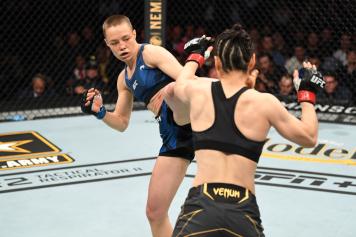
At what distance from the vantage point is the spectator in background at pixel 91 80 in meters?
6.81

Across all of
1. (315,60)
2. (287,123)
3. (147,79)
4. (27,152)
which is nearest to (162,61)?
(147,79)

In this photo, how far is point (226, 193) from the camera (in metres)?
1.95

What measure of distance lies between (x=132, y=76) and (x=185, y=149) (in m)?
0.46

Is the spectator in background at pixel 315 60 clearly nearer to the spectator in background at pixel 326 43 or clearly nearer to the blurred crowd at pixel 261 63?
the blurred crowd at pixel 261 63

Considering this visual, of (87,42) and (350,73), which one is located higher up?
(87,42)

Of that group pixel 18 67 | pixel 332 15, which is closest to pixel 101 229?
pixel 18 67

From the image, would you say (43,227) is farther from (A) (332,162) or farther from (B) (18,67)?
(B) (18,67)

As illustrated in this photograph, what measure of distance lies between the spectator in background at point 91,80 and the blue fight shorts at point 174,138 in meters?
3.92

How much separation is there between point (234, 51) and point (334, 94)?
4678 mm

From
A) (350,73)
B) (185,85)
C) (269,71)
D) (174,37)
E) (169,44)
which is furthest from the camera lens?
(174,37)

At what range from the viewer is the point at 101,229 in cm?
341

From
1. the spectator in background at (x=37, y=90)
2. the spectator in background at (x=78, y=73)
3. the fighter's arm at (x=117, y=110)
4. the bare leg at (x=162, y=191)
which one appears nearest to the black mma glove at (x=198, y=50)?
the bare leg at (x=162, y=191)

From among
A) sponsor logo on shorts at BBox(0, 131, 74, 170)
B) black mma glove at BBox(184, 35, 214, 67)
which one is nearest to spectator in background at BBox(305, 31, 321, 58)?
sponsor logo on shorts at BBox(0, 131, 74, 170)

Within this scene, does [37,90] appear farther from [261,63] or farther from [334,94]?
[334,94]
